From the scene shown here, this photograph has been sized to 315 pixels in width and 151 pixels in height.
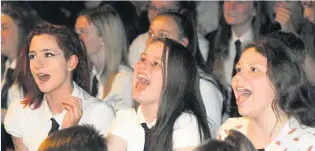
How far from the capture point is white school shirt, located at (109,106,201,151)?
3613 mm

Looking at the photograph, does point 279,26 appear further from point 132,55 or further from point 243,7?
point 132,55

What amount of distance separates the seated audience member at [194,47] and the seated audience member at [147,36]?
0.53 meters

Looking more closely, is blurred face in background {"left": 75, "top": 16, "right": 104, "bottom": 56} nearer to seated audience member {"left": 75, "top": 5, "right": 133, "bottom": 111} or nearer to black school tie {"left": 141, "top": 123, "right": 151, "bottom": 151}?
seated audience member {"left": 75, "top": 5, "right": 133, "bottom": 111}

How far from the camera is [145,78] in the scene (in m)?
3.68

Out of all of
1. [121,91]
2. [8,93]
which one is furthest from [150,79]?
[8,93]

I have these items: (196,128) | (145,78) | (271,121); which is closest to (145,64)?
(145,78)

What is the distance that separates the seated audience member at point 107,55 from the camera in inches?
194

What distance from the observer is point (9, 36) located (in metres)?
5.33

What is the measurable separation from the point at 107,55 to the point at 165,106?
1.41 meters

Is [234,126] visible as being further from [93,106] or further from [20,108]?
[20,108]

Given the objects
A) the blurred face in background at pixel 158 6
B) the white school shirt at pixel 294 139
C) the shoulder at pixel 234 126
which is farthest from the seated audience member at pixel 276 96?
the blurred face in background at pixel 158 6

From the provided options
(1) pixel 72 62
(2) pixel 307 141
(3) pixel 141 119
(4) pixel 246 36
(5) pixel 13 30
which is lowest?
(2) pixel 307 141

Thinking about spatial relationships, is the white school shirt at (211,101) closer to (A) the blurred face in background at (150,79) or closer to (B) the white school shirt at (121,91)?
(B) the white school shirt at (121,91)

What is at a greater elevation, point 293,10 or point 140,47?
point 293,10
